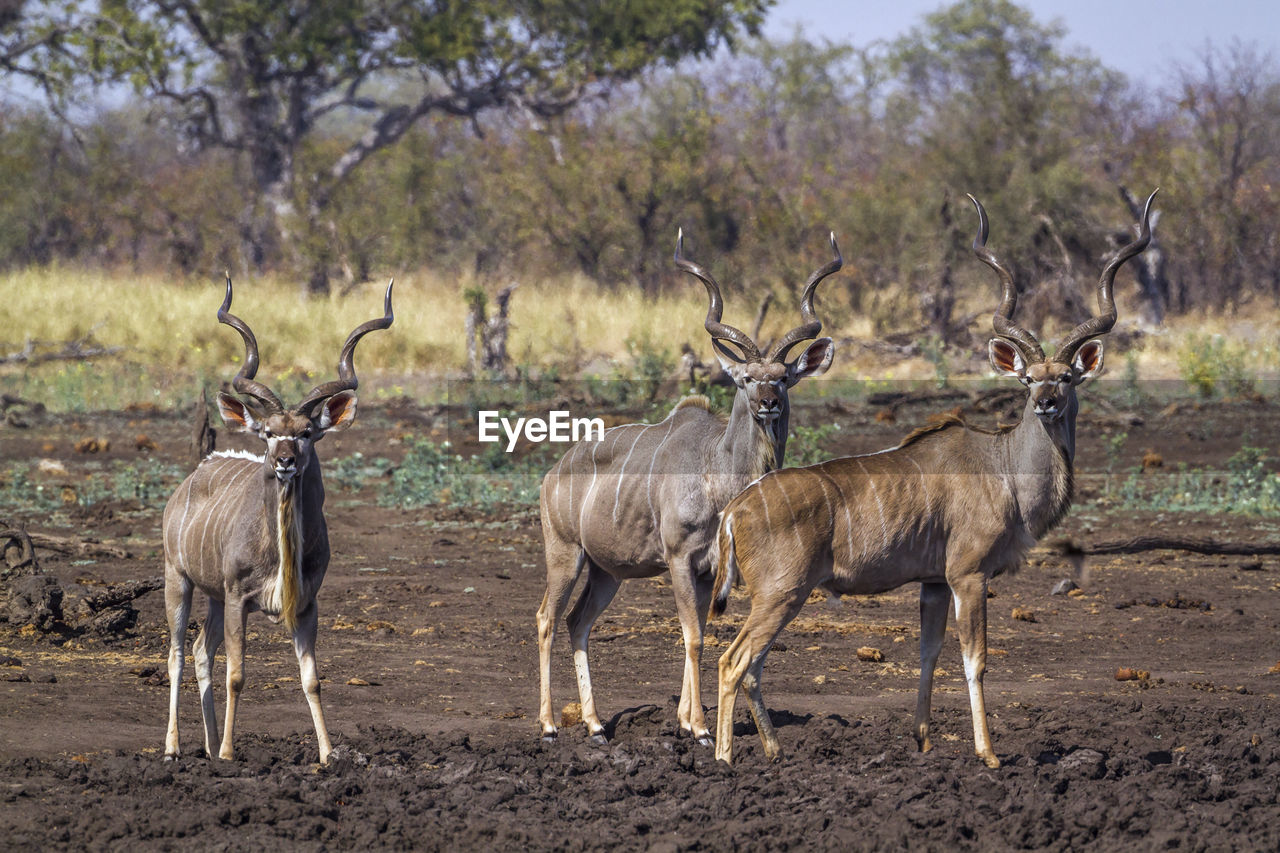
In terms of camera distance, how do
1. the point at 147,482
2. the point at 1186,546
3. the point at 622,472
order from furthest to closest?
the point at 147,482, the point at 1186,546, the point at 622,472

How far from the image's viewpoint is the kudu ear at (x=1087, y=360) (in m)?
5.54

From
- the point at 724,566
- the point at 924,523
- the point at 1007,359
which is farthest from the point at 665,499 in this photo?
the point at 1007,359

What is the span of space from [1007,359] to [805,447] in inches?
237

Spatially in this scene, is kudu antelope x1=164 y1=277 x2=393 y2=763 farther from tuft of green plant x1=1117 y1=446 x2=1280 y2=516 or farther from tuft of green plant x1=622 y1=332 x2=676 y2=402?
tuft of green plant x1=622 y1=332 x2=676 y2=402

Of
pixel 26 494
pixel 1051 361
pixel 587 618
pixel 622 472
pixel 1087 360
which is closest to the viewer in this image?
pixel 1051 361

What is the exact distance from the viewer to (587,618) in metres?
6.22

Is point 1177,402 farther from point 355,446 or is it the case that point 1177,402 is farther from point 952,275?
point 355,446

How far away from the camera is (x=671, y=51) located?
1075 inches

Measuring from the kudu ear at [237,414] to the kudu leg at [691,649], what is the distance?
1654mm

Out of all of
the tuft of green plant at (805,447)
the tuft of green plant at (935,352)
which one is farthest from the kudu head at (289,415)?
the tuft of green plant at (935,352)

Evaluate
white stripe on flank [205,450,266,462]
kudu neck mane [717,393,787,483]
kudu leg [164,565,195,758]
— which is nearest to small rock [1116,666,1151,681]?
kudu neck mane [717,393,787,483]

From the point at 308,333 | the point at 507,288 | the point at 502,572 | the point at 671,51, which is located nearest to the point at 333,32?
the point at 671,51

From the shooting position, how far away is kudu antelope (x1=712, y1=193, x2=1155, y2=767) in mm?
5266

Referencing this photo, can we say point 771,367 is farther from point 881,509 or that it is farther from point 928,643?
point 928,643
